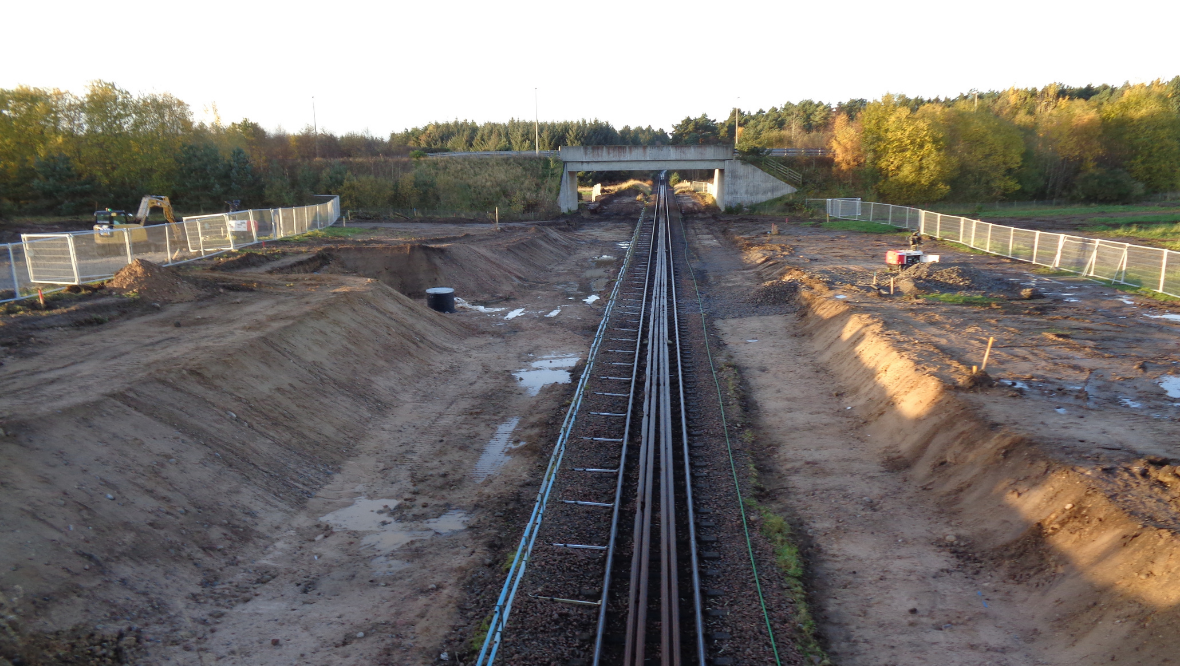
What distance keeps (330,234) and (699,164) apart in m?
36.1

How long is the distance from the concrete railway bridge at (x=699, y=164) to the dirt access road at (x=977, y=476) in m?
40.5

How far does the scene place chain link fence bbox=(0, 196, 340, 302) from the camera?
18.1 metres

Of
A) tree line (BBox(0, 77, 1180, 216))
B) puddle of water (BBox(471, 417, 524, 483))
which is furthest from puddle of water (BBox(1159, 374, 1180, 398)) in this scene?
tree line (BBox(0, 77, 1180, 216))

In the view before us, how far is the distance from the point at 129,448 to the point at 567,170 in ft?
178

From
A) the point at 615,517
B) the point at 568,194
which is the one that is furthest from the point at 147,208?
the point at 568,194

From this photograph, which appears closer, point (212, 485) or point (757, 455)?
point (212, 485)

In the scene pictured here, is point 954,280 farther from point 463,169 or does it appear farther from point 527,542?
point 463,169

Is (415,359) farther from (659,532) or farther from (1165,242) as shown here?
(1165,242)

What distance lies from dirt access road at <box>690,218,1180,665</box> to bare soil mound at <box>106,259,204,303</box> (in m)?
16.1

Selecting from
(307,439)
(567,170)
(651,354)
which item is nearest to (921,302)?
(651,354)

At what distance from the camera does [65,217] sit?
4691 cm

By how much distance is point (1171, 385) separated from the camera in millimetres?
13242

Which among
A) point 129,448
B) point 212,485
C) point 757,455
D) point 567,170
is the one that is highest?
point 567,170

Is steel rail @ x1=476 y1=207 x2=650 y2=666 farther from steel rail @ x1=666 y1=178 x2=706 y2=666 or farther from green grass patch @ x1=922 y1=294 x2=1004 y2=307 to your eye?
green grass patch @ x1=922 y1=294 x2=1004 y2=307
